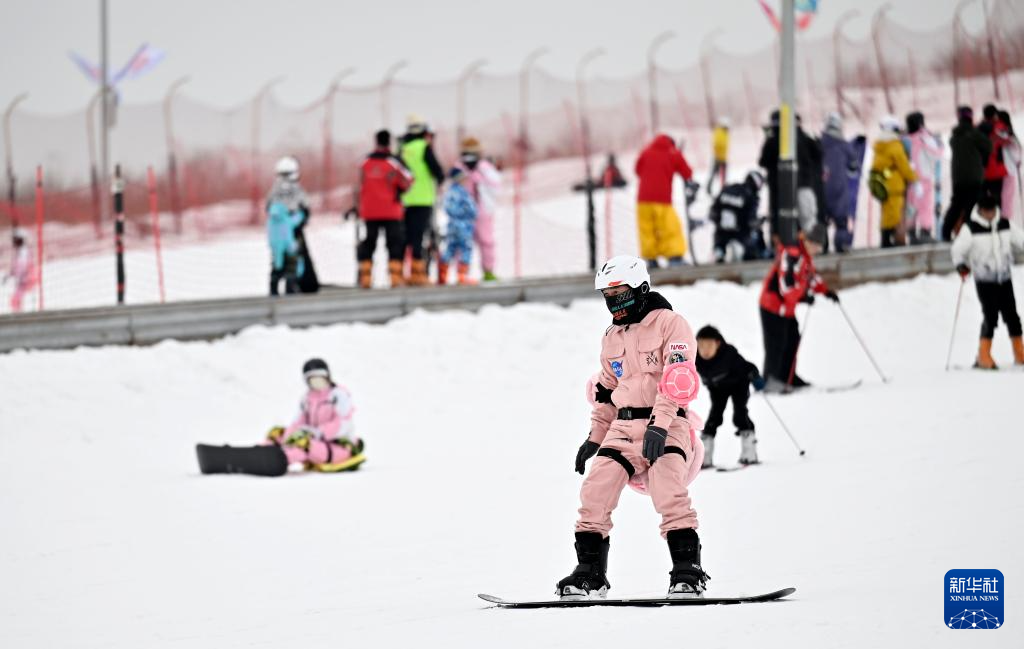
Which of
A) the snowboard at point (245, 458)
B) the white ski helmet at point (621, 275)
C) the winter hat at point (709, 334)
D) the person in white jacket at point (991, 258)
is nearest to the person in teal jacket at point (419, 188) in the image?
the person in white jacket at point (991, 258)

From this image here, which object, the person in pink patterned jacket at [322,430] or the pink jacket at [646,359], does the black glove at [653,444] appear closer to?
the pink jacket at [646,359]

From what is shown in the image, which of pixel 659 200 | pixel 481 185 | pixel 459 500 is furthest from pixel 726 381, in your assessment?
pixel 481 185

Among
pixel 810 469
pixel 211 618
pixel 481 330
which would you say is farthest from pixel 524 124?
pixel 211 618

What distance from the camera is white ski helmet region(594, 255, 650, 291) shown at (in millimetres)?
7730

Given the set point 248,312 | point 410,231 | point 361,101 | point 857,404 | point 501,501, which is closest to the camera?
point 501,501

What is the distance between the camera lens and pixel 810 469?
11781mm

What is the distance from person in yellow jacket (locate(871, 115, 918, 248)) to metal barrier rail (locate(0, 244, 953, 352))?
978 mm

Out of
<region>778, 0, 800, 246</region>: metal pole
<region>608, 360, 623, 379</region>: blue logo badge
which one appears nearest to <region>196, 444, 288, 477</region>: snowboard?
<region>608, 360, 623, 379</region>: blue logo badge

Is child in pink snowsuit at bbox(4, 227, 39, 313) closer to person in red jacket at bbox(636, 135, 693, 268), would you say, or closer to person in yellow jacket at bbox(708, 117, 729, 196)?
person in red jacket at bbox(636, 135, 693, 268)

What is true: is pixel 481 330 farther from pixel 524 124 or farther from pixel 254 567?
pixel 524 124

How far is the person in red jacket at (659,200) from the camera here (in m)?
19.3

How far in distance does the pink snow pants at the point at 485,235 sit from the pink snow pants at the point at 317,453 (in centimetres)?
671

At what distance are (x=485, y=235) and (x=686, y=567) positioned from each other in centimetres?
1235

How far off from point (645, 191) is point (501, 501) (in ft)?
28.6
